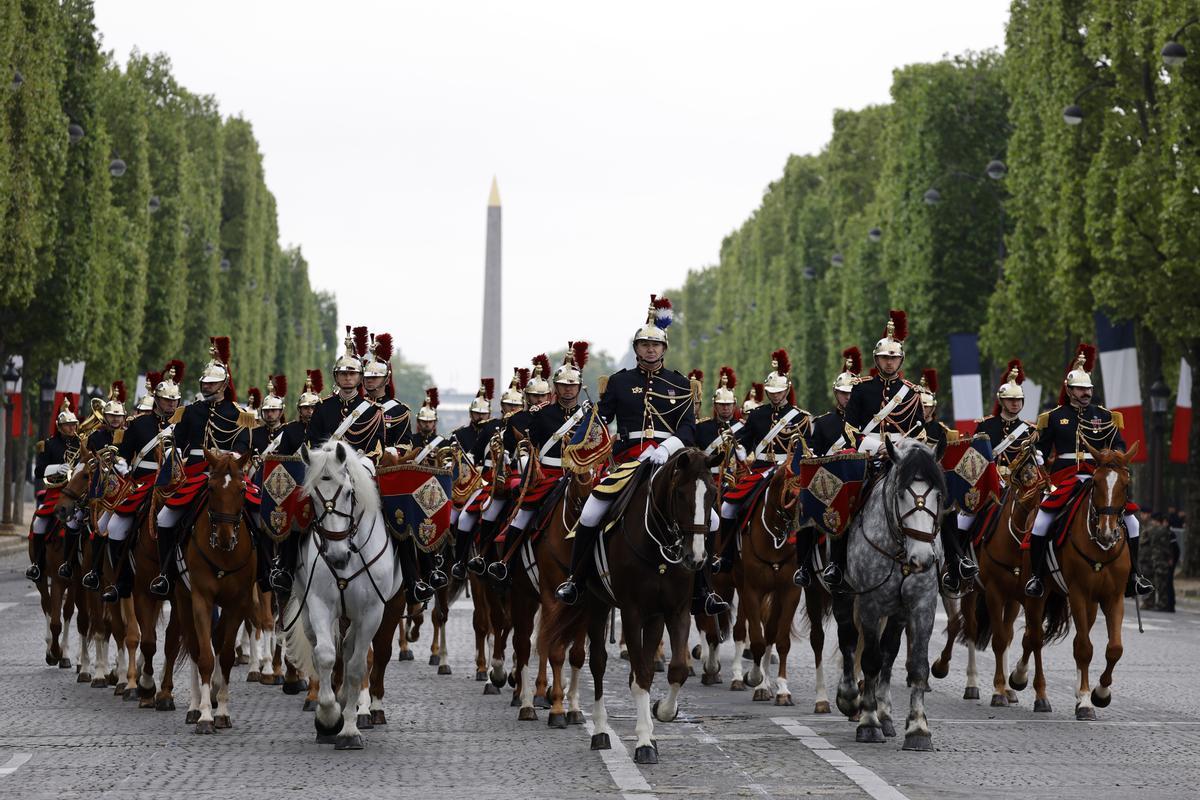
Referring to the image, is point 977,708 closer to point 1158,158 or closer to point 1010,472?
point 1010,472

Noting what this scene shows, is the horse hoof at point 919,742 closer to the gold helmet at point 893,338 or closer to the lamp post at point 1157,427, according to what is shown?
the gold helmet at point 893,338

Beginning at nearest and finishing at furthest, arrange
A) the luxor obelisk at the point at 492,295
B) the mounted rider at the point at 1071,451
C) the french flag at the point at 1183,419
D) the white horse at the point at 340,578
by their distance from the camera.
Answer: the white horse at the point at 340,578 < the mounted rider at the point at 1071,451 < the french flag at the point at 1183,419 < the luxor obelisk at the point at 492,295

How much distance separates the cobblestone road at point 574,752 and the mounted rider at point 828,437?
1204 millimetres

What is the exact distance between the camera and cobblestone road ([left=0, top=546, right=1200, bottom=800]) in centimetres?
1224

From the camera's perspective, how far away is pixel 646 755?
13.4 metres

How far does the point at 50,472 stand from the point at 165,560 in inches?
206

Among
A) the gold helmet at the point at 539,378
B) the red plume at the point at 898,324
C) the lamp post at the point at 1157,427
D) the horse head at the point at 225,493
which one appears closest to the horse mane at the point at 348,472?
the horse head at the point at 225,493

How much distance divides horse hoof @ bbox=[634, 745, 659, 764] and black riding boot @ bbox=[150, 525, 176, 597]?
4.58 metres

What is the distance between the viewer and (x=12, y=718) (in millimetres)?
16125

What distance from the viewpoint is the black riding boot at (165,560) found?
1620 centimetres

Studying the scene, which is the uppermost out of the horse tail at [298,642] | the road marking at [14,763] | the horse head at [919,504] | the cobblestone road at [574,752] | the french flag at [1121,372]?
the french flag at [1121,372]

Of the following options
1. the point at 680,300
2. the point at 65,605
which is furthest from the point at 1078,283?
the point at 680,300

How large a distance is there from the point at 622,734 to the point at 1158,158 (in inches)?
1047

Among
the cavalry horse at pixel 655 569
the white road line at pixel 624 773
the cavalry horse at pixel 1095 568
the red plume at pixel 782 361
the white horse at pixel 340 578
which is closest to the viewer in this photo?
the white road line at pixel 624 773
